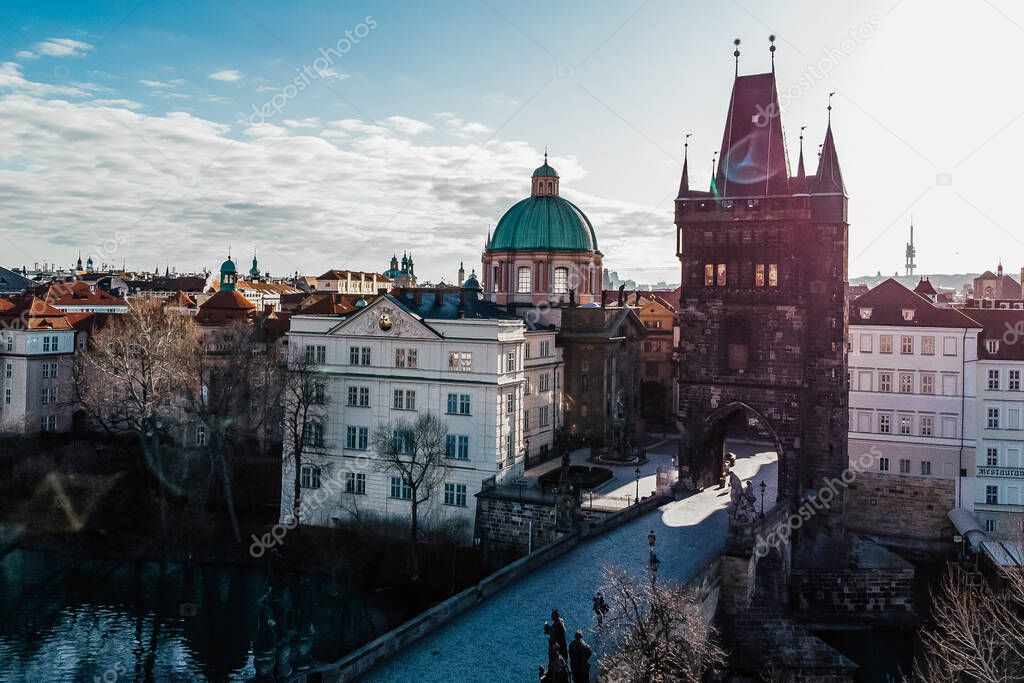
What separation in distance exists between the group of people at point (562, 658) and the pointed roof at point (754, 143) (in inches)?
1200

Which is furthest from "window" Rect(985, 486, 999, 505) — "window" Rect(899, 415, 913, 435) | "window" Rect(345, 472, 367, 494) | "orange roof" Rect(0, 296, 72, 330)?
"orange roof" Rect(0, 296, 72, 330)

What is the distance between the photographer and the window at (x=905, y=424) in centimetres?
4938

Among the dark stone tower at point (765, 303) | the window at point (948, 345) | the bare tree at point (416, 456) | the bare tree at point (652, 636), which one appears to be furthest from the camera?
the window at point (948, 345)

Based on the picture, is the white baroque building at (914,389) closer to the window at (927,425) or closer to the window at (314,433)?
the window at (927,425)

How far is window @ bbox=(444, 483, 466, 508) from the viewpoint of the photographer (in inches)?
1735

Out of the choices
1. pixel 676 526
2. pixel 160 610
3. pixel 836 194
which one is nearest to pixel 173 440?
pixel 160 610

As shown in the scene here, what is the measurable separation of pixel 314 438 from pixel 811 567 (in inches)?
1060

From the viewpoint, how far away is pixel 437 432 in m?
43.8

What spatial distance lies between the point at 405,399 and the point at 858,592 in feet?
80.3

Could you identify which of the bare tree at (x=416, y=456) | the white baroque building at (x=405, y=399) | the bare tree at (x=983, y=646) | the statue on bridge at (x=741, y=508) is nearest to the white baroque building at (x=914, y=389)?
the bare tree at (x=983, y=646)

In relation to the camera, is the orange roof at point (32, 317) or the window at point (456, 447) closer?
the window at point (456, 447)

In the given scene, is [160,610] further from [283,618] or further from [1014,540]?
[1014,540]

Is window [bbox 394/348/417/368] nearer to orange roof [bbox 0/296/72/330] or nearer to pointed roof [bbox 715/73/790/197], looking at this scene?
pointed roof [bbox 715/73/790/197]

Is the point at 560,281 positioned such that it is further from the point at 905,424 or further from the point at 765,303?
the point at 905,424
